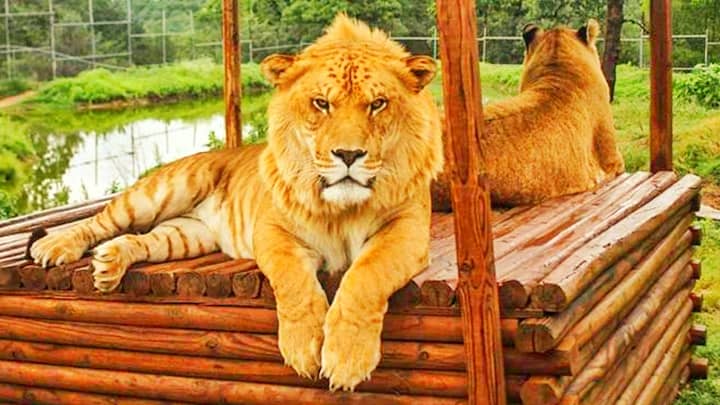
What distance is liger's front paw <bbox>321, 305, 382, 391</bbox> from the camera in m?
3.70

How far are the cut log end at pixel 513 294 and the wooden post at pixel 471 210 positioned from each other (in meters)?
0.06

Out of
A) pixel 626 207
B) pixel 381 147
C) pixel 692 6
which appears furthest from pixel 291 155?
pixel 692 6

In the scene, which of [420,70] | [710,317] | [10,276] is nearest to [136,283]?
[10,276]

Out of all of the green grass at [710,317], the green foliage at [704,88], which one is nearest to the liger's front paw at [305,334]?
the green grass at [710,317]

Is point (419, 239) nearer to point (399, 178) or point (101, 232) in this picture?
point (399, 178)

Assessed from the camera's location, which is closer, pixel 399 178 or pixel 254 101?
pixel 399 178

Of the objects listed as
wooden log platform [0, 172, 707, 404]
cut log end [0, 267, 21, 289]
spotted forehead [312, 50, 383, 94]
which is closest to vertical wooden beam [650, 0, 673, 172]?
wooden log platform [0, 172, 707, 404]

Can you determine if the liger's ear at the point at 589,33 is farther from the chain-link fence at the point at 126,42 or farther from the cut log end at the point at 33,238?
the chain-link fence at the point at 126,42

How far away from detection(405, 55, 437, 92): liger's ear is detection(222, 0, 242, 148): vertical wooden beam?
10.0ft

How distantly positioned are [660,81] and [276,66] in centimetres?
316

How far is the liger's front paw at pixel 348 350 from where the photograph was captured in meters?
3.70

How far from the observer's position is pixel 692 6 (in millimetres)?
21047

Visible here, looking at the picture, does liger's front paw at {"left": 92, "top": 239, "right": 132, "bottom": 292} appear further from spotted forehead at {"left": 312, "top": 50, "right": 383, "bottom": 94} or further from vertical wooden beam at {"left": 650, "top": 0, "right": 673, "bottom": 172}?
vertical wooden beam at {"left": 650, "top": 0, "right": 673, "bottom": 172}

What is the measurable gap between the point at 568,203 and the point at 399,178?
1.90 metres
